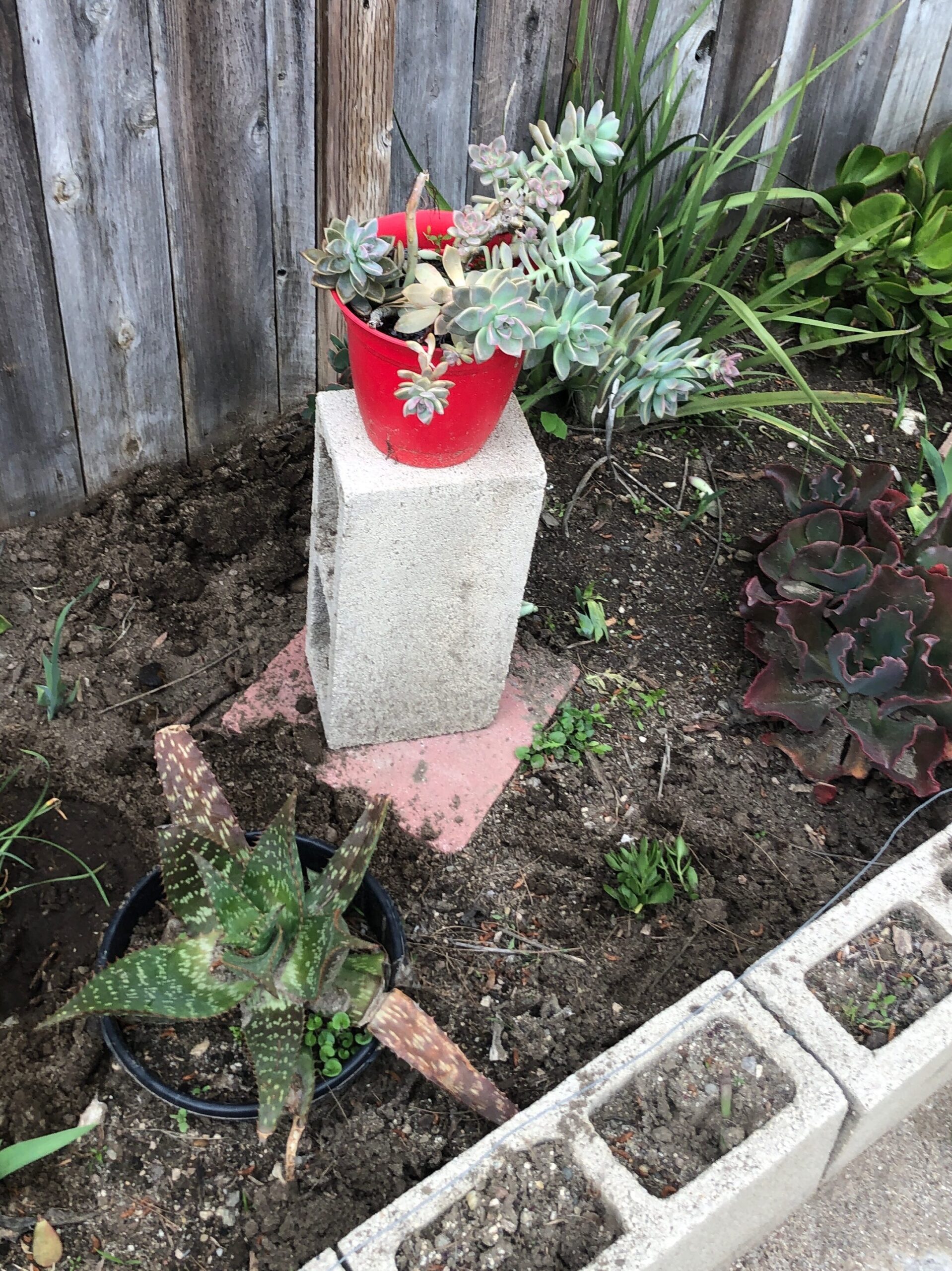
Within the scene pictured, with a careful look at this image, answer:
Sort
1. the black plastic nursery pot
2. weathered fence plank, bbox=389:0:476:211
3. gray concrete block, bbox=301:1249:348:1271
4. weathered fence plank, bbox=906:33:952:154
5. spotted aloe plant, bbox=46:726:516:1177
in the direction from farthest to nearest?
1. weathered fence plank, bbox=906:33:952:154
2. weathered fence plank, bbox=389:0:476:211
3. the black plastic nursery pot
4. spotted aloe plant, bbox=46:726:516:1177
5. gray concrete block, bbox=301:1249:348:1271

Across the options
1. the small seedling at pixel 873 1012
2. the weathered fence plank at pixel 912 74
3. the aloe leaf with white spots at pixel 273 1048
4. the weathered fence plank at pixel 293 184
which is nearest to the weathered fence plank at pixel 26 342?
the weathered fence plank at pixel 293 184

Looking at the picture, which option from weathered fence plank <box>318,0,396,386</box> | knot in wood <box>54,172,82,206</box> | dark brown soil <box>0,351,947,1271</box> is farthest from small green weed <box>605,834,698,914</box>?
knot in wood <box>54,172,82,206</box>

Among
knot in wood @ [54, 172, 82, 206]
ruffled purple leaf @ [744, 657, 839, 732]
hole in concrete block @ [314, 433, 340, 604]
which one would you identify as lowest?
ruffled purple leaf @ [744, 657, 839, 732]

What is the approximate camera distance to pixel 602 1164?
1.52 meters

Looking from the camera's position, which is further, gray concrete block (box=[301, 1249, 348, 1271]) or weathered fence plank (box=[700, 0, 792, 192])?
weathered fence plank (box=[700, 0, 792, 192])

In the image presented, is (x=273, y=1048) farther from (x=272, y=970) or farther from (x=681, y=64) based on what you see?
(x=681, y=64)

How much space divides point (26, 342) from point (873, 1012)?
2.07 meters

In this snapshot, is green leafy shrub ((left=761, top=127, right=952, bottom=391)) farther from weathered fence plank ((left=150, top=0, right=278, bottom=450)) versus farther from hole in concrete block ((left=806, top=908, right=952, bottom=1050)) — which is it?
hole in concrete block ((left=806, top=908, right=952, bottom=1050))

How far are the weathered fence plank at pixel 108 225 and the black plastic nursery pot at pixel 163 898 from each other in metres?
1.11

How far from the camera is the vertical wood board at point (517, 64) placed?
2389 millimetres

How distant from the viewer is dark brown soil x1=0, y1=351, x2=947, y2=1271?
1647 mm

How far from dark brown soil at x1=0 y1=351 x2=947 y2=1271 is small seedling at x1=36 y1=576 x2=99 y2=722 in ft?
0.10

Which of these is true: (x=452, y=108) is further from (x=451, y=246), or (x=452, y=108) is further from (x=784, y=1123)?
(x=784, y=1123)

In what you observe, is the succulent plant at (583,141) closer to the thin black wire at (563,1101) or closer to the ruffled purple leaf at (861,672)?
the ruffled purple leaf at (861,672)
